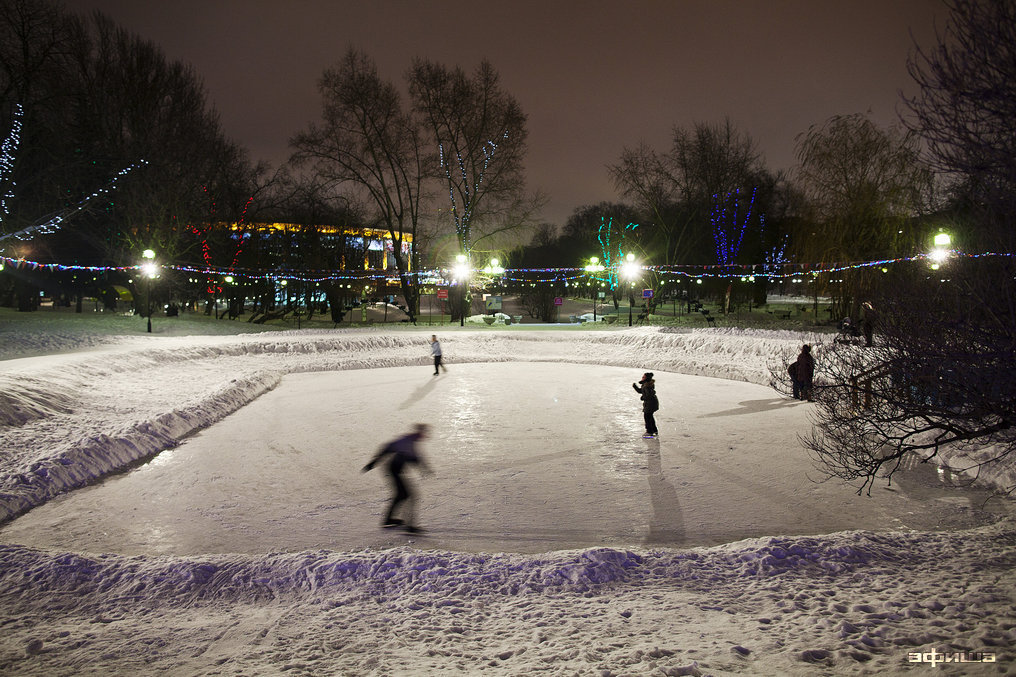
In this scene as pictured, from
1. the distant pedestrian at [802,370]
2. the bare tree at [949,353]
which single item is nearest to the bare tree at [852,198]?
the distant pedestrian at [802,370]

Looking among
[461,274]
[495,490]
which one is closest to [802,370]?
[495,490]

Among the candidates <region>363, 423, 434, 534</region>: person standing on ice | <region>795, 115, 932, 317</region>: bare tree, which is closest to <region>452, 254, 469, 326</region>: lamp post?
<region>795, 115, 932, 317</region>: bare tree

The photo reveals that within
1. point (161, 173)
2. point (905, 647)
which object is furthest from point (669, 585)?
point (161, 173)

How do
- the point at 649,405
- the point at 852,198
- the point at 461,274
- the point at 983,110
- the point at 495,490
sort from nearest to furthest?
1. the point at 983,110
2. the point at 495,490
3. the point at 649,405
4. the point at 852,198
5. the point at 461,274

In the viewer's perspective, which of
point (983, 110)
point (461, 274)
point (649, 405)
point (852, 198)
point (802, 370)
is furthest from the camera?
point (461, 274)

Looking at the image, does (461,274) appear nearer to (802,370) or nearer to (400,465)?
(802,370)

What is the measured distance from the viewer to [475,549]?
6.96m

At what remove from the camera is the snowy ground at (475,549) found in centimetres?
455

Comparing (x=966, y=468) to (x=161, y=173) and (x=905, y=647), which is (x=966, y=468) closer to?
(x=905, y=647)

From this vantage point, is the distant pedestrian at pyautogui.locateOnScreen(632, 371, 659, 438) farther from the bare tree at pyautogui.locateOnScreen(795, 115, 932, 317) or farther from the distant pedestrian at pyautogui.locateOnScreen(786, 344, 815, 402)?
the bare tree at pyautogui.locateOnScreen(795, 115, 932, 317)

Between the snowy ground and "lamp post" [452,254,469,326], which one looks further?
"lamp post" [452,254,469,326]

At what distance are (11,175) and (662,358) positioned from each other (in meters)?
26.3

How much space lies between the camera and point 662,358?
2558 cm

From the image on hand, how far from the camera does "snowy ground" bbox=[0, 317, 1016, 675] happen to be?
179 inches
